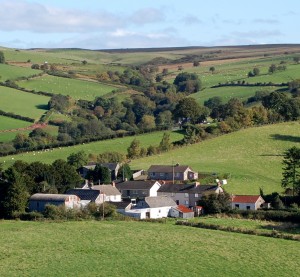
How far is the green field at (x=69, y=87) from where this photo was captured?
15988 centimetres

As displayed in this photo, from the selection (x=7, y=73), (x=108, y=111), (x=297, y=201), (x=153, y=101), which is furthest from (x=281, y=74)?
(x=297, y=201)

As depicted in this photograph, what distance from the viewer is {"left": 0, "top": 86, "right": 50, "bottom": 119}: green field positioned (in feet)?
443

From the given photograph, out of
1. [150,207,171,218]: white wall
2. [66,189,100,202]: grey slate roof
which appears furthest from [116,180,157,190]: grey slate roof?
[150,207,171,218]: white wall

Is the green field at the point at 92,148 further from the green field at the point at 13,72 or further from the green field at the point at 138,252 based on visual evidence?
the green field at the point at 13,72

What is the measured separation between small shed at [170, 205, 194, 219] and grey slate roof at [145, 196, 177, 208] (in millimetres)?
986

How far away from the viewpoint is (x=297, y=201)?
237ft

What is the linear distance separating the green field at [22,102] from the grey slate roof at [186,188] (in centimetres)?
5865

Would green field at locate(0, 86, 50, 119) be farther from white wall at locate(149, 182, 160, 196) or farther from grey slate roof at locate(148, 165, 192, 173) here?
white wall at locate(149, 182, 160, 196)

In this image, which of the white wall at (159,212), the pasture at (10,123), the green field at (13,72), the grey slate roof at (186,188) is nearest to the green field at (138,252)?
the white wall at (159,212)

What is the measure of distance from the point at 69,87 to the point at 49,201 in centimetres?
9641

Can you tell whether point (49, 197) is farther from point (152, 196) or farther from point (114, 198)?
point (152, 196)

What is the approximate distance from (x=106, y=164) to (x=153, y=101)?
7716cm

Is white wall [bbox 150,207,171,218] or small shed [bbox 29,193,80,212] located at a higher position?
small shed [bbox 29,193,80,212]

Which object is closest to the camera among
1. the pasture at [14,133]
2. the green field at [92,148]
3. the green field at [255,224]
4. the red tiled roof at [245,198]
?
the green field at [255,224]
